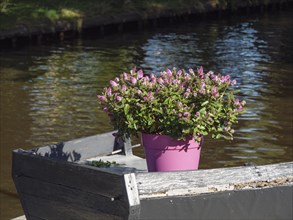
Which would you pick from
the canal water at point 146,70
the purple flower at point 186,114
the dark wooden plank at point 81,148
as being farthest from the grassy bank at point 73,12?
the purple flower at point 186,114

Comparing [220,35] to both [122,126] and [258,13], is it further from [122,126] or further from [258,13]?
[122,126]

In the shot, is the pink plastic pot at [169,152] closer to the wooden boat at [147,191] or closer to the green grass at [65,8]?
the wooden boat at [147,191]

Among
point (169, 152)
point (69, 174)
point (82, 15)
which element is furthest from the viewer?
point (82, 15)

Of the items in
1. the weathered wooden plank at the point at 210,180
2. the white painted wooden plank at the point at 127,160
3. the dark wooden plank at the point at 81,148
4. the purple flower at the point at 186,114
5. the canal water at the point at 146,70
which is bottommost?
the canal water at the point at 146,70

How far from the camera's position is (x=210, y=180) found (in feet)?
17.7

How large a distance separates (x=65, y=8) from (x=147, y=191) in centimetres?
2741

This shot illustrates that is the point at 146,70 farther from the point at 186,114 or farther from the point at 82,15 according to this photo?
the point at 186,114

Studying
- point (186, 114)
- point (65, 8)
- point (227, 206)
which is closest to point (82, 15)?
point (65, 8)

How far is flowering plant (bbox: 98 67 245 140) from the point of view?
5.61m

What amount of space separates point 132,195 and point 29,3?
28.3 metres

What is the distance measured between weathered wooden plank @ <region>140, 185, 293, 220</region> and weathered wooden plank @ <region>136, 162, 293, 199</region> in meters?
0.04

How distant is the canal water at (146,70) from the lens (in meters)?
13.8

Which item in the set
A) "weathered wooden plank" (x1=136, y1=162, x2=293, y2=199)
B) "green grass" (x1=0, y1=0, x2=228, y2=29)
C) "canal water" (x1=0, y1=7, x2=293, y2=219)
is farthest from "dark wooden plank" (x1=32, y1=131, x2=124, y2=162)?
"green grass" (x1=0, y1=0, x2=228, y2=29)

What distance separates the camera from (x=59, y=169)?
5.32 meters
